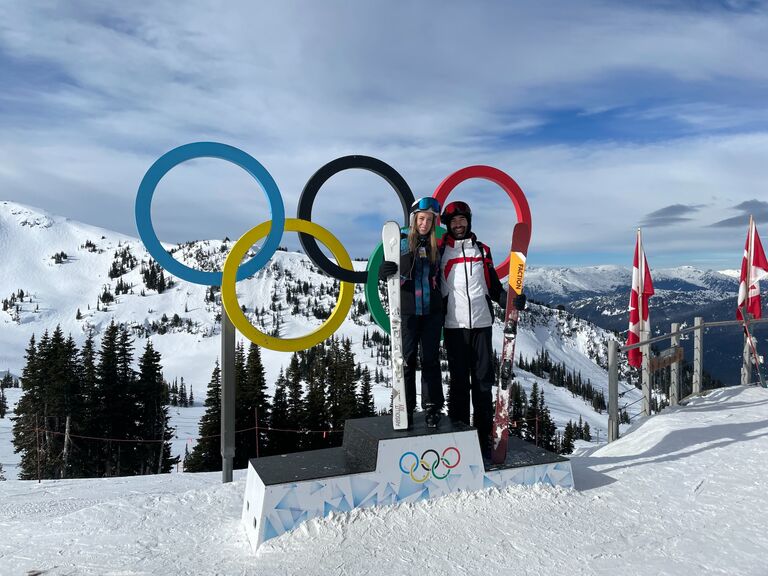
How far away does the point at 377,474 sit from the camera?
4.56m

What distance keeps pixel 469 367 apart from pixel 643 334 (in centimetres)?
682

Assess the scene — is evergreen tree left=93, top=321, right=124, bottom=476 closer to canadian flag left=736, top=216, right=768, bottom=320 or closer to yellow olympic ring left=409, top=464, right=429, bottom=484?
canadian flag left=736, top=216, right=768, bottom=320

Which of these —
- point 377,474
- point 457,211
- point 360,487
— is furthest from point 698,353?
point 360,487

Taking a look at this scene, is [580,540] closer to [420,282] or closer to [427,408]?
[427,408]

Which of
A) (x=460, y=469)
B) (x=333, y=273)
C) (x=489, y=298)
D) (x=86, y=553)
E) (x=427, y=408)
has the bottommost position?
(x=86, y=553)

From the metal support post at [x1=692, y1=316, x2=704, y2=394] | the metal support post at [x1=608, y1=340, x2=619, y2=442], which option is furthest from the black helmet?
the metal support post at [x1=692, y1=316, x2=704, y2=394]

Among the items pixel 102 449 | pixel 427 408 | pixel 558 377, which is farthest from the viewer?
pixel 558 377

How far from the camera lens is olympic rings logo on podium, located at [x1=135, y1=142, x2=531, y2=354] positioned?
5.82 m

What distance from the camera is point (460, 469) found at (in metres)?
4.83

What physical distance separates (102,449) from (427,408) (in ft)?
128

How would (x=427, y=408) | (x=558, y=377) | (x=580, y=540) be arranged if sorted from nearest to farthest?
(x=580, y=540)
(x=427, y=408)
(x=558, y=377)

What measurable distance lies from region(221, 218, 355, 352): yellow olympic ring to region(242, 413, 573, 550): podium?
1510mm

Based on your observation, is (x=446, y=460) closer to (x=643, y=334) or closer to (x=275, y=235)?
(x=275, y=235)

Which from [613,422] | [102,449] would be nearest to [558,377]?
[102,449]
